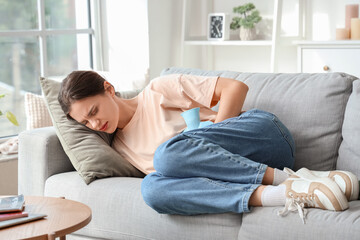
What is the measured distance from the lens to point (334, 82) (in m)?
2.06

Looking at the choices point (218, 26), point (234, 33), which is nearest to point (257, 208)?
point (218, 26)

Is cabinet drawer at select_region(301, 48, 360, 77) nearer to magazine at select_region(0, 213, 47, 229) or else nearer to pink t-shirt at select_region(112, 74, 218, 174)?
pink t-shirt at select_region(112, 74, 218, 174)

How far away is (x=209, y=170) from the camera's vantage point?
1.74 meters

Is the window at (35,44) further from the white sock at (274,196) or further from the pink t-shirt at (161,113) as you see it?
the white sock at (274,196)

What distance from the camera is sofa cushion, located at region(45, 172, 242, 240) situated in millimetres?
1709

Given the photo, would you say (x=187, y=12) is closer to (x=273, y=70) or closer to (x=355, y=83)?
(x=273, y=70)

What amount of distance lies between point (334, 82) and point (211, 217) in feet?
2.43

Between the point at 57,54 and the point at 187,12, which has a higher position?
the point at 187,12

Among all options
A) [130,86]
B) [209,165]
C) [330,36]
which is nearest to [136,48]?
[130,86]

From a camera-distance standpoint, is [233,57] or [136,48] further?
[233,57]

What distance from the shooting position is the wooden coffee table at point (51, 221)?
4.54ft

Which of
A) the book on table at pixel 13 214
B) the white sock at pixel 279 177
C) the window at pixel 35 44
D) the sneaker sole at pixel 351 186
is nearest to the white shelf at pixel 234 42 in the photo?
the window at pixel 35 44

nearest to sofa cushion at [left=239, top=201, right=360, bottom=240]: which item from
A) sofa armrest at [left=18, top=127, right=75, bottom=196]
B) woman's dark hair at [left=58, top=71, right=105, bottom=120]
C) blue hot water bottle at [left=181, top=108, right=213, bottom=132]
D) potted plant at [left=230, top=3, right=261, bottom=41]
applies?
Answer: blue hot water bottle at [left=181, top=108, right=213, bottom=132]

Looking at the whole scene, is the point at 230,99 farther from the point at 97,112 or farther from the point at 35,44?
the point at 35,44
